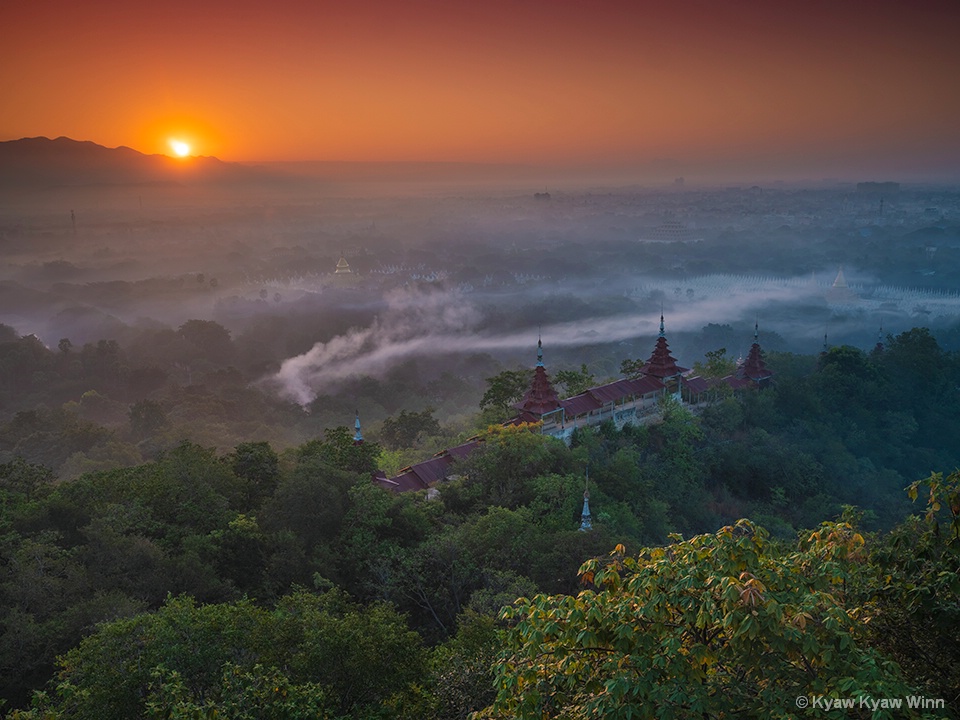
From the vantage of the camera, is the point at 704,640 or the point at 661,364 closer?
the point at 704,640

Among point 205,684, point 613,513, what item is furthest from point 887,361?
point 205,684

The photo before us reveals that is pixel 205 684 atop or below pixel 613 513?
atop

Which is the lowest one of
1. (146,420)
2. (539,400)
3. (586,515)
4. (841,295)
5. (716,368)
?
(841,295)

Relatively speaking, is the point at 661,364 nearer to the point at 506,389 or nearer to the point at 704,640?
the point at 506,389

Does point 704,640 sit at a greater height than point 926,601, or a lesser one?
lesser

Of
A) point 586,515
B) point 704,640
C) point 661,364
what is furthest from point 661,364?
point 704,640

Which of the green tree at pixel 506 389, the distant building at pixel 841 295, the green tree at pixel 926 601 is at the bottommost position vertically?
the distant building at pixel 841 295

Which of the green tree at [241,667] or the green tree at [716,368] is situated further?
the green tree at [716,368]

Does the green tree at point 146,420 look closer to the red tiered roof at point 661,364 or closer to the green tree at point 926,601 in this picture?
the red tiered roof at point 661,364

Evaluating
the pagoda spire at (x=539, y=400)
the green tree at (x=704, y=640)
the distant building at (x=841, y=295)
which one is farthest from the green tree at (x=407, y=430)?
the distant building at (x=841, y=295)

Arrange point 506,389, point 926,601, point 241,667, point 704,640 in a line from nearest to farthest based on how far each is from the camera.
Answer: point 704,640, point 926,601, point 241,667, point 506,389

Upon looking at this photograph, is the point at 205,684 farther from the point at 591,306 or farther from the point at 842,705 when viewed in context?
the point at 591,306
